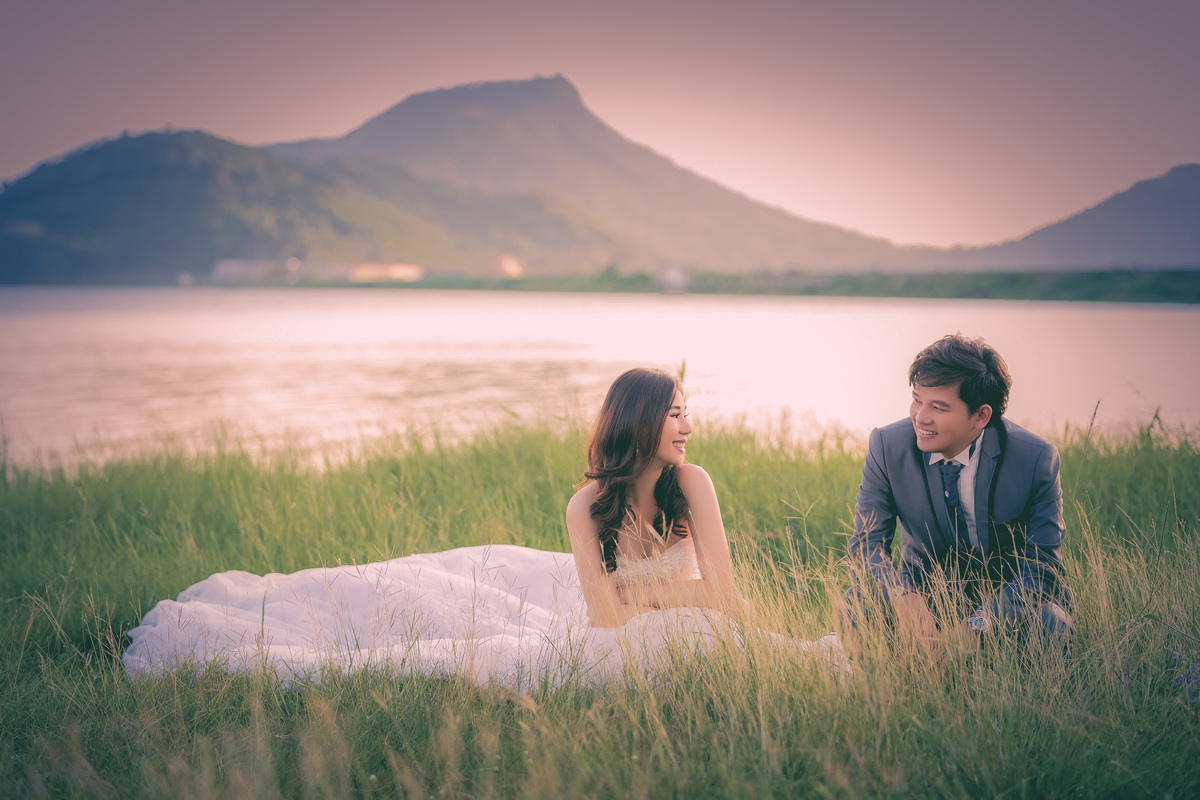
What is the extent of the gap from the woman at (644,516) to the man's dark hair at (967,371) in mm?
1068

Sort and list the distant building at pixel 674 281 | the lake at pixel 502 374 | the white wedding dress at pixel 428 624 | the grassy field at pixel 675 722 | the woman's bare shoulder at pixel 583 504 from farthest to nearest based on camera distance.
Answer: the distant building at pixel 674 281 < the lake at pixel 502 374 < the woman's bare shoulder at pixel 583 504 < the white wedding dress at pixel 428 624 < the grassy field at pixel 675 722

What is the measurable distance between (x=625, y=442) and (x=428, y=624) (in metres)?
1.38

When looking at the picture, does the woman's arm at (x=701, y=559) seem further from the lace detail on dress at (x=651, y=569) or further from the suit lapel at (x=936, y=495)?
the suit lapel at (x=936, y=495)

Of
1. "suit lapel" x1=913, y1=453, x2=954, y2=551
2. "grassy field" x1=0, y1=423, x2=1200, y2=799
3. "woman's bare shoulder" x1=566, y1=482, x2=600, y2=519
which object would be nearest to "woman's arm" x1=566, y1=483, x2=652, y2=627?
"woman's bare shoulder" x1=566, y1=482, x2=600, y2=519

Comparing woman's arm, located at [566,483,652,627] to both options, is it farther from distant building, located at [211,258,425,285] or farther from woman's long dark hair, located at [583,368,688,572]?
distant building, located at [211,258,425,285]

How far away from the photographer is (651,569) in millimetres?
3971

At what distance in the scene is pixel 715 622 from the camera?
3.42 m

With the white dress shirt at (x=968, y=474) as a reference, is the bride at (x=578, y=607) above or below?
below

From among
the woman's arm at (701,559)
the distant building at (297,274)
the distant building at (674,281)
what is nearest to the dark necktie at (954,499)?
the woman's arm at (701,559)

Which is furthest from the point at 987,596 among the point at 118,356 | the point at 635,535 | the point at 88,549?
the point at 118,356

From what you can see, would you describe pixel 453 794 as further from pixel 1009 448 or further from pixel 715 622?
pixel 1009 448

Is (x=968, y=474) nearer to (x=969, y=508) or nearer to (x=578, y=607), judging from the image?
(x=969, y=508)

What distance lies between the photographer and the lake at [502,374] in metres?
11.6

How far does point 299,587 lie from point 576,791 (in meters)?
2.88
